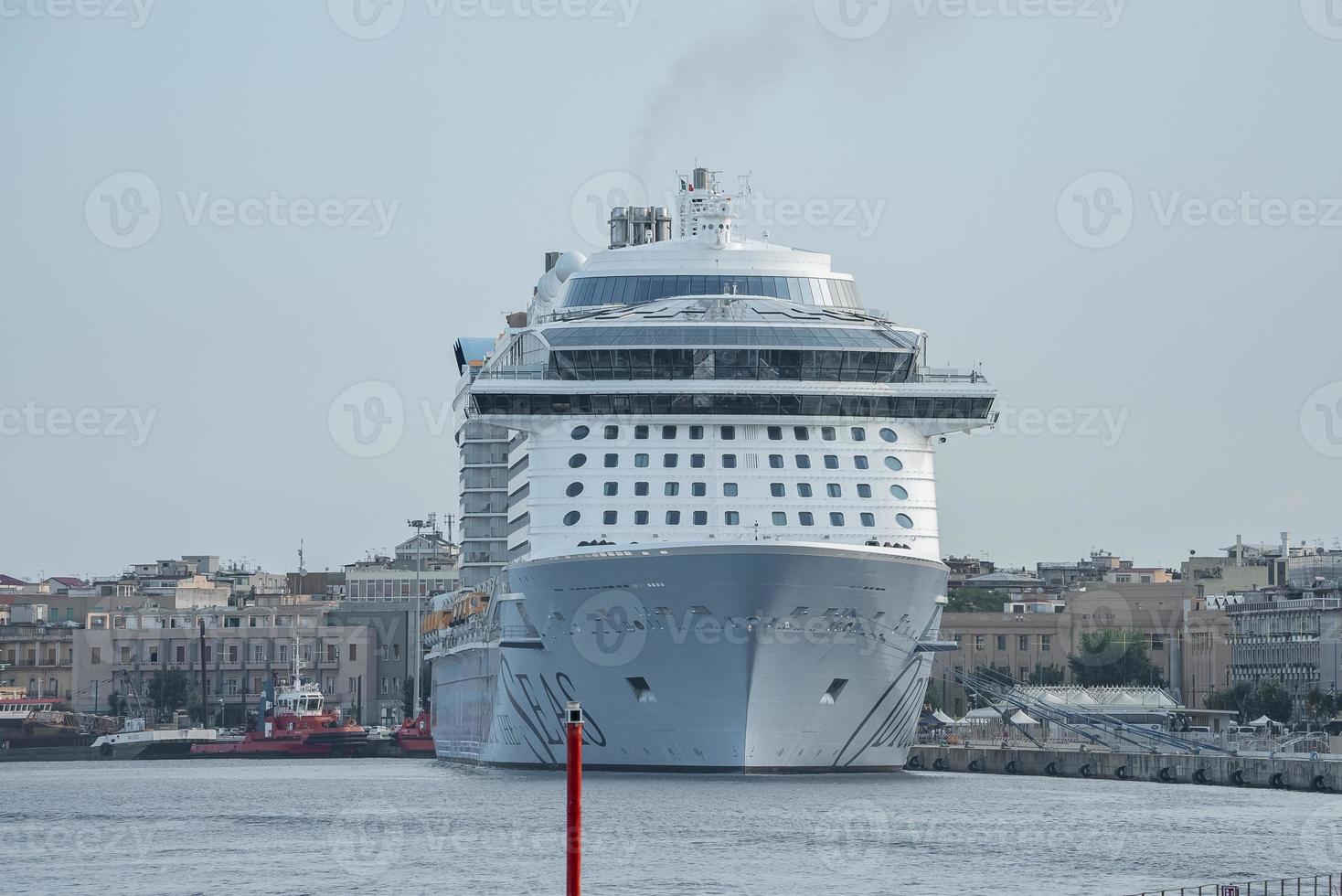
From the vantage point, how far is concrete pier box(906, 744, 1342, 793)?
72.1m

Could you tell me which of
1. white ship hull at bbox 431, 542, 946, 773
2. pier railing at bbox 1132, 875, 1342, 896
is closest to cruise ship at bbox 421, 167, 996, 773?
white ship hull at bbox 431, 542, 946, 773

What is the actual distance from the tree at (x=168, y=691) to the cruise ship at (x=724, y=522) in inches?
3607

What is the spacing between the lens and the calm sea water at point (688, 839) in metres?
46.6

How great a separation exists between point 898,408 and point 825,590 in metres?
6.65

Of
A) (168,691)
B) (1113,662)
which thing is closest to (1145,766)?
(1113,662)

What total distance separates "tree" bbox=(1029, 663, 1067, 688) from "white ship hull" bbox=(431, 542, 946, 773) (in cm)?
8059

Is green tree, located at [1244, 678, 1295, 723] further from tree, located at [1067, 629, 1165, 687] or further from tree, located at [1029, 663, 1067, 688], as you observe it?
tree, located at [1029, 663, 1067, 688]

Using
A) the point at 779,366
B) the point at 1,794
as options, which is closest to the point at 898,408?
the point at 779,366

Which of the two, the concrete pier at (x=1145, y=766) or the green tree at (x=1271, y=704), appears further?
the green tree at (x=1271, y=704)

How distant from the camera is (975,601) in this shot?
16212cm

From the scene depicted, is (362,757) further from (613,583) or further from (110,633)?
(613,583)

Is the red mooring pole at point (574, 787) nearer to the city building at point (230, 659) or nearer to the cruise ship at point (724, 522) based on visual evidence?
the cruise ship at point (724, 522)

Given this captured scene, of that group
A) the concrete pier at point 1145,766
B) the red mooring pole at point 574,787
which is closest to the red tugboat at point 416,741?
the concrete pier at point 1145,766

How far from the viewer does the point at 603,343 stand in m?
64.6
